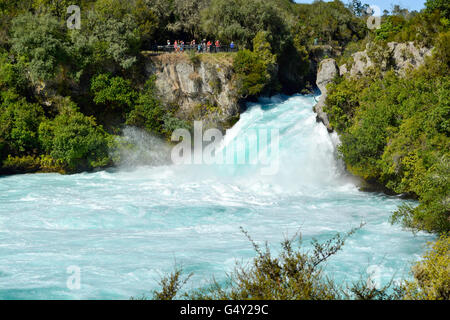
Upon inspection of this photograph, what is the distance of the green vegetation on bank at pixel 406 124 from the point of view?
1736cm

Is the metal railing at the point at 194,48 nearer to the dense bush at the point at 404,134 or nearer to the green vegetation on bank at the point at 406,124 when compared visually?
the green vegetation on bank at the point at 406,124

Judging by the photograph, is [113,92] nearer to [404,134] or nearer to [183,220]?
[183,220]

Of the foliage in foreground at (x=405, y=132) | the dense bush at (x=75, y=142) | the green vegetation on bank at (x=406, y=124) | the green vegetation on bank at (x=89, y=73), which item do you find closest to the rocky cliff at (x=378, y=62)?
the green vegetation on bank at (x=406, y=124)

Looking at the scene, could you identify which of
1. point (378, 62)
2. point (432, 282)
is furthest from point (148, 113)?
point (432, 282)

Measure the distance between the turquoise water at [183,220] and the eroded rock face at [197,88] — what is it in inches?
103

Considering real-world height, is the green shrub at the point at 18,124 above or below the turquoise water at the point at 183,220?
above

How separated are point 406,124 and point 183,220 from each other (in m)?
10.9

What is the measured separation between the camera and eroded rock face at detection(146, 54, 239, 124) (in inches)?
1359

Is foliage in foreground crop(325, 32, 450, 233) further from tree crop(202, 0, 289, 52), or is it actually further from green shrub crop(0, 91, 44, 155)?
green shrub crop(0, 91, 44, 155)

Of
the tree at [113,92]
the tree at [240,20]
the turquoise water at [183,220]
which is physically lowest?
the turquoise water at [183,220]

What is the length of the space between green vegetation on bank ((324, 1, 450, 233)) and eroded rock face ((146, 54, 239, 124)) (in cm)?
905

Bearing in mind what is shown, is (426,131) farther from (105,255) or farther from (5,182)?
(5,182)
